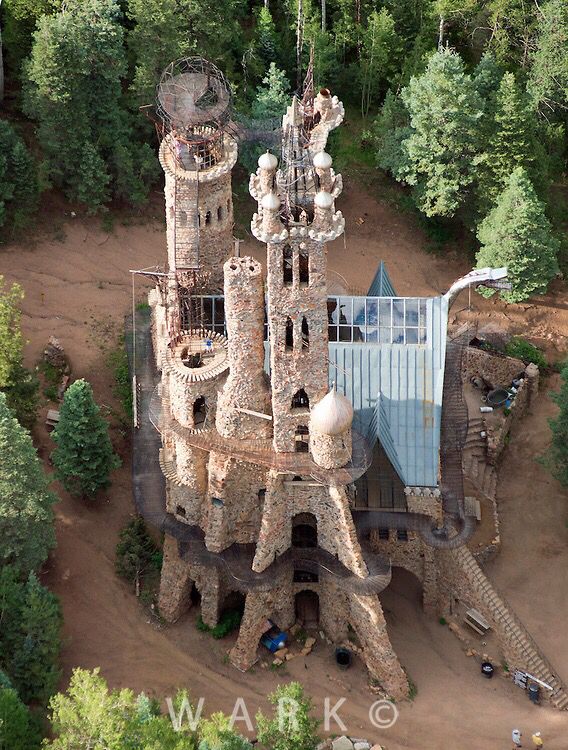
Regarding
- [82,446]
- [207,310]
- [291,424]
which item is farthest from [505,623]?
[82,446]

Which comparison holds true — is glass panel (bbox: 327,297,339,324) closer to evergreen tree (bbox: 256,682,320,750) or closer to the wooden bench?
the wooden bench

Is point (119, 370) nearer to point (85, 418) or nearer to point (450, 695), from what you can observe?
point (85, 418)

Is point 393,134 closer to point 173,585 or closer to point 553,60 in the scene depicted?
point 553,60

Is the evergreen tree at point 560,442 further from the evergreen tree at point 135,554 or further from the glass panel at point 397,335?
the evergreen tree at point 135,554

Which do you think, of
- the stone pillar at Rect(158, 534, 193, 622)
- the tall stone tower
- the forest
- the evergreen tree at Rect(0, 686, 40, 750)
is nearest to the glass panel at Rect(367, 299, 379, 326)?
the tall stone tower

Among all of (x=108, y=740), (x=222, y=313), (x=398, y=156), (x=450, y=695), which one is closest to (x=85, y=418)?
(x=222, y=313)

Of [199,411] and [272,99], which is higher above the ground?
[272,99]

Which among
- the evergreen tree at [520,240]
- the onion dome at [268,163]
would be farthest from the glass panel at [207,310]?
the evergreen tree at [520,240]
